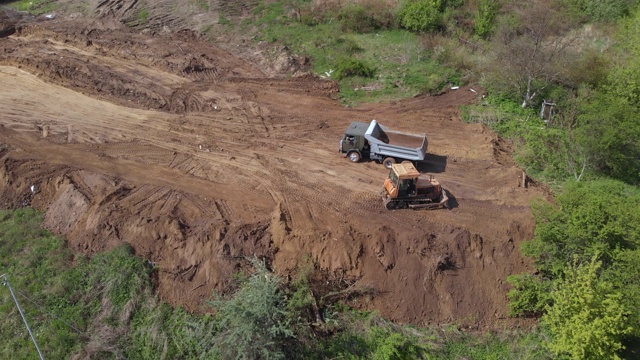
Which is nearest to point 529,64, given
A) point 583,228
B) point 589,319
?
point 583,228

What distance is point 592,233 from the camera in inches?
621

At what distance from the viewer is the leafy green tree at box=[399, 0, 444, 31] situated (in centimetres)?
3509

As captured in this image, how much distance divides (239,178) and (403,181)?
7563 millimetres

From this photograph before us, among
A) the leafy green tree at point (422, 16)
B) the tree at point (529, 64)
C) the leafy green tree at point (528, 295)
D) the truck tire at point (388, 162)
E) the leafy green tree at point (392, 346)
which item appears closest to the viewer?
the leafy green tree at point (392, 346)

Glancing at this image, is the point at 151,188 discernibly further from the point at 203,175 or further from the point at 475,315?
the point at 475,315

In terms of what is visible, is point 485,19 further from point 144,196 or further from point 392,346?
point 392,346

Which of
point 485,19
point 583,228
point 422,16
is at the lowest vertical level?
point 583,228

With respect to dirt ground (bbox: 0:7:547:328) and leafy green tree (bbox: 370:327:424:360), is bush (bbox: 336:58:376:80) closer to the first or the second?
dirt ground (bbox: 0:7:547:328)

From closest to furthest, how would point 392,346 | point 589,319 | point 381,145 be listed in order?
point 589,319, point 392,346, point 381,145

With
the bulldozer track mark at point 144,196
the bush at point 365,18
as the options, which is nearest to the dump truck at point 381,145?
the bulldozer track mark at point 144,196

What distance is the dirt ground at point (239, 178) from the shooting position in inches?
683

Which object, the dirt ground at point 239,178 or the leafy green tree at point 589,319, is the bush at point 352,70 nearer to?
the dirt ground at point 239,178

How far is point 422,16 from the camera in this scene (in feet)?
115

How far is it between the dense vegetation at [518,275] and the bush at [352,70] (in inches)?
3.7
